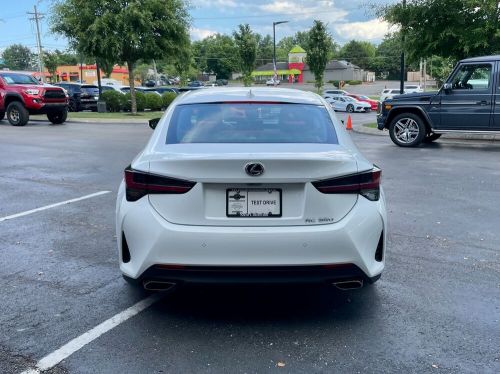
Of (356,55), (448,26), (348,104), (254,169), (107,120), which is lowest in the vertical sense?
(348,104)

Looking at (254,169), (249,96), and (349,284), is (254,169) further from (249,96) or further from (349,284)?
(249,96)

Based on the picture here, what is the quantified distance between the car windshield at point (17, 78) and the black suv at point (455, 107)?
15.0 m

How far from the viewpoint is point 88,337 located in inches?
135

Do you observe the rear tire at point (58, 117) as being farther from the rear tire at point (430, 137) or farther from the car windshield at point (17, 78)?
the rear tire at point (430, 137)

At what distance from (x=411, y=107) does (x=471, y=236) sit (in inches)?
323

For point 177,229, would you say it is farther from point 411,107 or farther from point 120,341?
point 411,107

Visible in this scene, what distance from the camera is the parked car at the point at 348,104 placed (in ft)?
124

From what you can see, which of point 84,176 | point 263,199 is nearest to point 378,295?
point 263,199

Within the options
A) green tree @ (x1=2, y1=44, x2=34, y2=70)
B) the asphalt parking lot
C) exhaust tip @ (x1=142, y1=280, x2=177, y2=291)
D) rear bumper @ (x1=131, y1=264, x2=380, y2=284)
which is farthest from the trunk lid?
green tree @ (x1=2, y1=44, x2=34, y2=70)

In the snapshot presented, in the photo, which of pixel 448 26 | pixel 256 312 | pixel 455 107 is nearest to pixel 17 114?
pixel 448 26

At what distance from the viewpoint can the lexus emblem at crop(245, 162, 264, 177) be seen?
10.7 feet

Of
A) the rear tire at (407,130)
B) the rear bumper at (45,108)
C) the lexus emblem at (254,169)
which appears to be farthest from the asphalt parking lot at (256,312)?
the rear bumper at (45,108)

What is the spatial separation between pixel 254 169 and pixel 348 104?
36.2 meters

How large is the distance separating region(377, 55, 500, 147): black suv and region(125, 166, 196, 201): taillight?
433 inches
